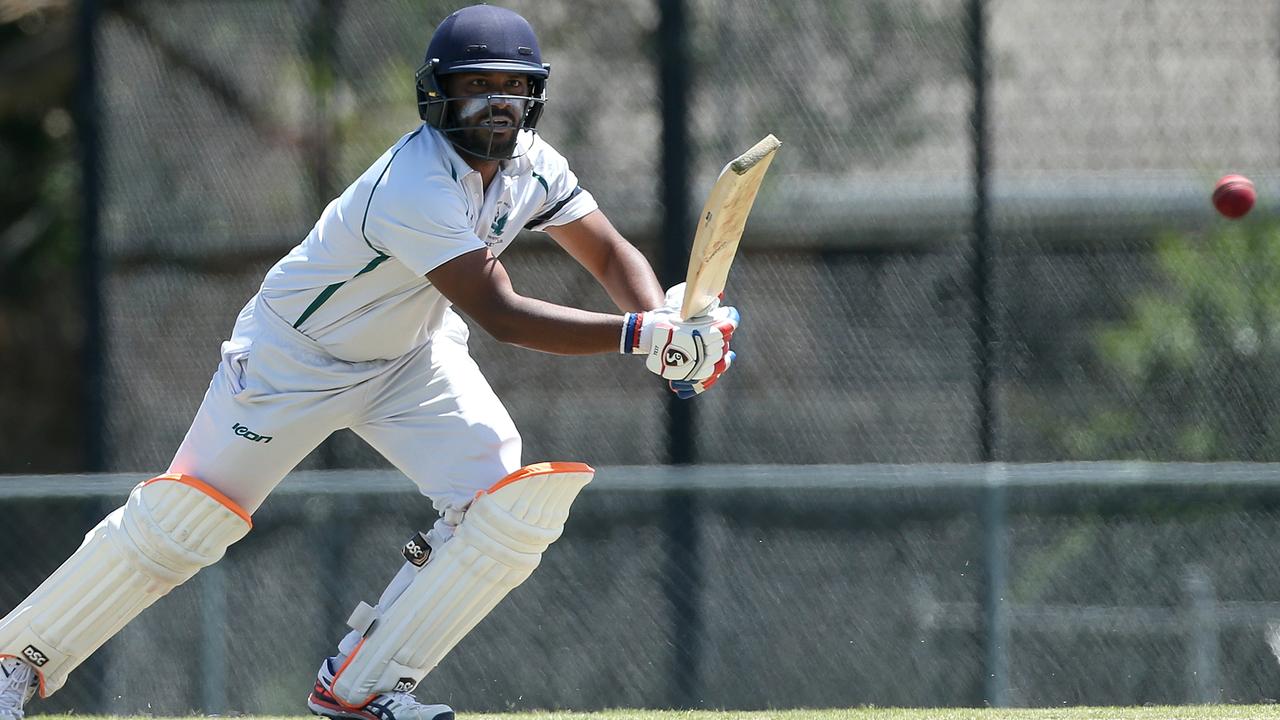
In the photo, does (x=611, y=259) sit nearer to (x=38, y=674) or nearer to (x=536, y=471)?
(x=536, y=471)

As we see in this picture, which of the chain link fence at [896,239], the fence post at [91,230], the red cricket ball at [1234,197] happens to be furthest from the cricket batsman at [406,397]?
the red cricket ball at [1234,197]

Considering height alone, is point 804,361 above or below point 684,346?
below

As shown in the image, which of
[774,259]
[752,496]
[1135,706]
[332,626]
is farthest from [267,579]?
[1135,706]

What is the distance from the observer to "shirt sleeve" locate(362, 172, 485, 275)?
3680 mm

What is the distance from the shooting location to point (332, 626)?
5.85 m

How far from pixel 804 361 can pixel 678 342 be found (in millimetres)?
2662

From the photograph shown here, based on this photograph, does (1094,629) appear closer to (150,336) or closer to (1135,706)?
(1135,706)

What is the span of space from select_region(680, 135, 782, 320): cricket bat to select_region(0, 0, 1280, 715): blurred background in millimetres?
2042

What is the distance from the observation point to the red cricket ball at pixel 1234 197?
594 centimetres

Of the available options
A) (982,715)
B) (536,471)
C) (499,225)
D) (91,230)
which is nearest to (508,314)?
(536,471)

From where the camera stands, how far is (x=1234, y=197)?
5.94 meters

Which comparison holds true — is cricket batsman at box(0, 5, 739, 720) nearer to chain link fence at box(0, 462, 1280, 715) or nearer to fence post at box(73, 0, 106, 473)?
chain link fence at box(0, 462, 1280, 715)

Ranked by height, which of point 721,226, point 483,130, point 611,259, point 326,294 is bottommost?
point 611,259

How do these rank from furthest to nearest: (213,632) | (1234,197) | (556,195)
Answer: (1234,197) < (213,632) < (556,195)
